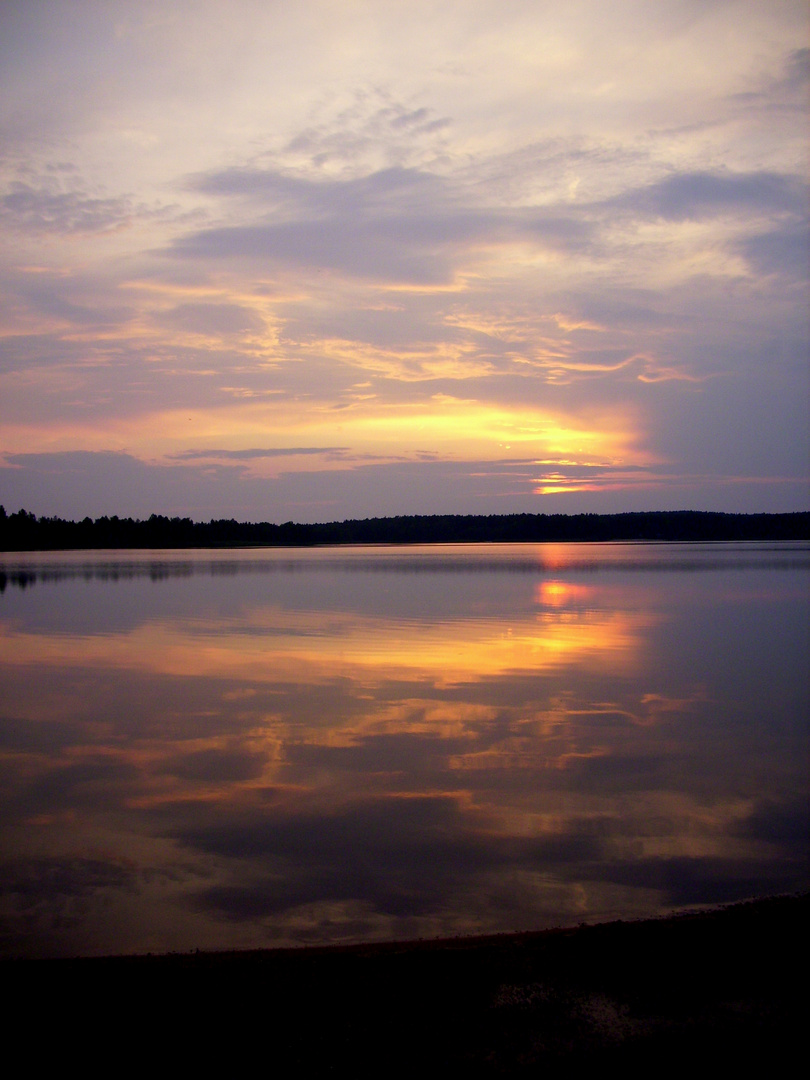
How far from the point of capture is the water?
5547 mm

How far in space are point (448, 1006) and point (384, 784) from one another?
4279mm

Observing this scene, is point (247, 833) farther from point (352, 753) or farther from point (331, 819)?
point (352, 753)

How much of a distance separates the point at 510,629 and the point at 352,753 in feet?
37.6

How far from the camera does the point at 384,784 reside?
8.09m

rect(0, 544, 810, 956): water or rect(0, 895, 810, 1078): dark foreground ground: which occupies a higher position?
rect(0, 895, 810, 1078): dark foreground ground

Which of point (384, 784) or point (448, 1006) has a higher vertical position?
point (448, 1006)

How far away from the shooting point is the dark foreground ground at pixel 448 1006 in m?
3.42

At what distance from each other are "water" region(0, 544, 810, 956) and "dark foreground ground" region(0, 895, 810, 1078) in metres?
0.78

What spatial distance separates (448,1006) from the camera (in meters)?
3.84

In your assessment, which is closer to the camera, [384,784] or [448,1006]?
[448,1006]

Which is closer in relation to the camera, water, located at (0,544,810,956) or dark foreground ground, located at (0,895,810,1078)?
dark foreground ground, located at (0,895,810,1078)

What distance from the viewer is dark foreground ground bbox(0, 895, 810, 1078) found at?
342 cm

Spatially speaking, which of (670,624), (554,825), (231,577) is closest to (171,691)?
(554,825)

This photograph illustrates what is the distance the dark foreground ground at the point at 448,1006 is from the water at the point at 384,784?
776 mm
